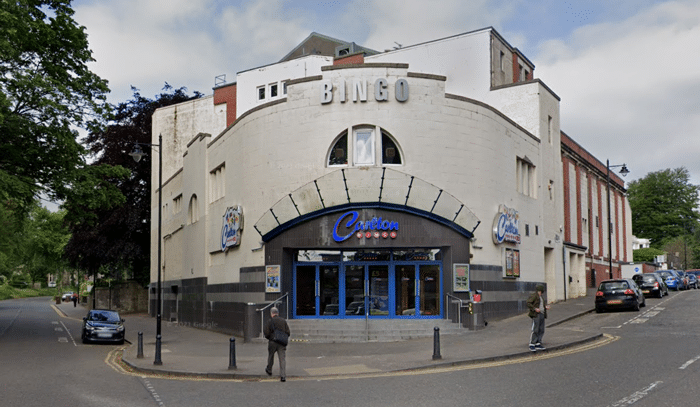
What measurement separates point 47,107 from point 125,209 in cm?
2260

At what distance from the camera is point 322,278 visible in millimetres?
26859

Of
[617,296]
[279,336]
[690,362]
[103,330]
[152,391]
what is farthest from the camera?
[617,296]

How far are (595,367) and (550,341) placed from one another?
4.85 meters

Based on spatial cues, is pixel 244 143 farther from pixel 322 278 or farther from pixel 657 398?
pixel 657 398

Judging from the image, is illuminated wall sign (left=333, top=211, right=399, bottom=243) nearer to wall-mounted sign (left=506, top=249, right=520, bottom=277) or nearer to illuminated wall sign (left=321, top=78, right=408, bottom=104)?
illuminated wall sign (left=321, top=78, right=408, bottom=104)

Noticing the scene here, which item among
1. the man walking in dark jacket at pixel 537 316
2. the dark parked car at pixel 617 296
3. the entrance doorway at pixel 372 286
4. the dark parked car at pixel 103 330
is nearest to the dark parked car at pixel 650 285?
the dark parked car at pixel 617 296

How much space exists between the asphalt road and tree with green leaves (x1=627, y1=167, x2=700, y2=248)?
88024 mm

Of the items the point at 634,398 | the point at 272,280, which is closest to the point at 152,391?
the point at 634,398

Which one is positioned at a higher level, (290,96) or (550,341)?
(290,96)

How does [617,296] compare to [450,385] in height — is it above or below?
above

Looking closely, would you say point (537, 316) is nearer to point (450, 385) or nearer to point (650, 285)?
point (450, 385)

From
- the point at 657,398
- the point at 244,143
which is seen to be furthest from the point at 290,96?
the point at 657,398

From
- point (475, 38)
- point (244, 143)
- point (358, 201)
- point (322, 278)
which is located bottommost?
point (322, 278)

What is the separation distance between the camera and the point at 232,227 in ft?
96.9
